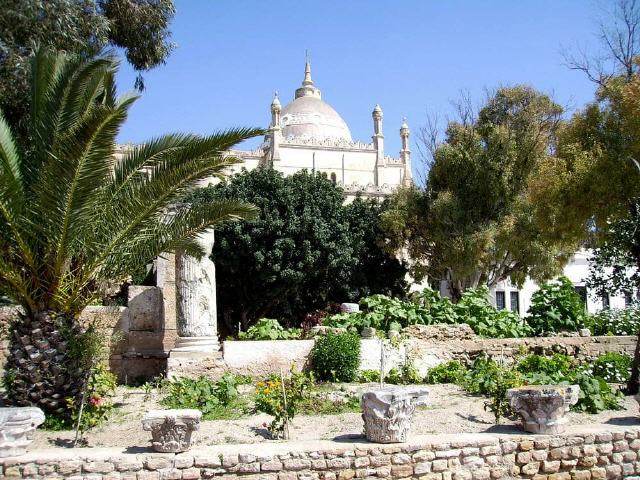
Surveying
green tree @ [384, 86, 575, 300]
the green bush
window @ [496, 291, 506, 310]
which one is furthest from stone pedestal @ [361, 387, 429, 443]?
window @ [496, 291, 506, 310]

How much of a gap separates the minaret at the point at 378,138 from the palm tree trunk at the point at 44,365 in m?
46.4

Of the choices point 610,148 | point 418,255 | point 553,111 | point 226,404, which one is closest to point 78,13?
point 226,404

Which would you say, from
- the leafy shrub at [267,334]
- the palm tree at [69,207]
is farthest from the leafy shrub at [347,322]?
the palm tree at [69,207]

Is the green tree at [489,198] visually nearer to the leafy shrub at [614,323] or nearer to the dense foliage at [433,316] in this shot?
the leafy shrub at [614,323]

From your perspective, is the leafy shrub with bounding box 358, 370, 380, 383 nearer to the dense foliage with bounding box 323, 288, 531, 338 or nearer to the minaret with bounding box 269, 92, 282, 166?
the dense foliage with bounding box 323, 288, 531, 338

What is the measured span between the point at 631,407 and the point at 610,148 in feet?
16.9

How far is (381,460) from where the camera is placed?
21.9 ft

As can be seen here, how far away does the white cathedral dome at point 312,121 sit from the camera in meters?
55.0

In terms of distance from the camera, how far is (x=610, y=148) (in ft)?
40.3

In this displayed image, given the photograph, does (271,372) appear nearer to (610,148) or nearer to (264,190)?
(610,148)

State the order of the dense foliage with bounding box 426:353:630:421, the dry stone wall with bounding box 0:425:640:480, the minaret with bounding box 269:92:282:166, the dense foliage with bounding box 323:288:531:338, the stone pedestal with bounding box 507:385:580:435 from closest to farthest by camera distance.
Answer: the dry stone wall with bounding box 0:425:640:480 < the stone pedestal with bounding box 507:385:580:435 < the dense foliage with bounding box 426:353:630:421 < the dense foliage with bounding box 323:288:531:338 < the minaret with bounding box 269:92:282:166

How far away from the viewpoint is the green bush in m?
10.9

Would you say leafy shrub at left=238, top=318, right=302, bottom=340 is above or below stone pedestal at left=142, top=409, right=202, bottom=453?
above

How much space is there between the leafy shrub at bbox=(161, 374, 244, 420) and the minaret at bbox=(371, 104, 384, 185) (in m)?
45.0
